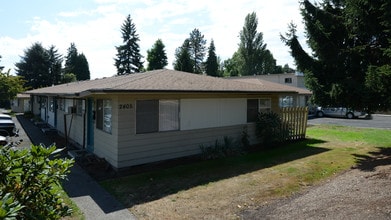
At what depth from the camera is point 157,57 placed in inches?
2303

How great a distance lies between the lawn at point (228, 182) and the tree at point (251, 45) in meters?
40.8

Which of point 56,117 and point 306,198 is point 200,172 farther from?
point 56,117

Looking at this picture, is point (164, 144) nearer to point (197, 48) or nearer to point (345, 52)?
point (345, 52)

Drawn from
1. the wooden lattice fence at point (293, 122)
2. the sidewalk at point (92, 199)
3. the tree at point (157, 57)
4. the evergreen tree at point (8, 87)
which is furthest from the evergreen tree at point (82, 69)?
the sidewalk at point (92, 199)

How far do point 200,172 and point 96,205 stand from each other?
3.32 m

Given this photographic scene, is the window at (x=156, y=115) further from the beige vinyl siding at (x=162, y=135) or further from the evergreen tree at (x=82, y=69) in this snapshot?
the evergreen tree at (x=82, y=69)

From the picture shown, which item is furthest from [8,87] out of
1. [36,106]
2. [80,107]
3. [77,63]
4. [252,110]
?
[77,63]

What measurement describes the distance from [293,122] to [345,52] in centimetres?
412

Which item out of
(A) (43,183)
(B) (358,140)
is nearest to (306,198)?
(A) (43,183)

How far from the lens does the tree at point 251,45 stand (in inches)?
2025

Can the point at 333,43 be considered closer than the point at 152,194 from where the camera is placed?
No

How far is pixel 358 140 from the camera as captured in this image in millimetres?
14336

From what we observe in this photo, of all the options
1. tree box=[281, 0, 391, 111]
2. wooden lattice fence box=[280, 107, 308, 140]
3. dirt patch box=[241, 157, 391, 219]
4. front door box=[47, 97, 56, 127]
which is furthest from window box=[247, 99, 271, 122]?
front door box=[47, 97, 56, 127]

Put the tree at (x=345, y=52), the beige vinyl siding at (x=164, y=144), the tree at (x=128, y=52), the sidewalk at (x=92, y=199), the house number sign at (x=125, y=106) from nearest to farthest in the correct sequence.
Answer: the sidewalk at (x=92, y=199) → the house number sign at (x=125, y=106) → the beige vinyl siding at (x=164, y=144) → the tree at (x=345, y=52) → the tree at (x=128, y=52)
